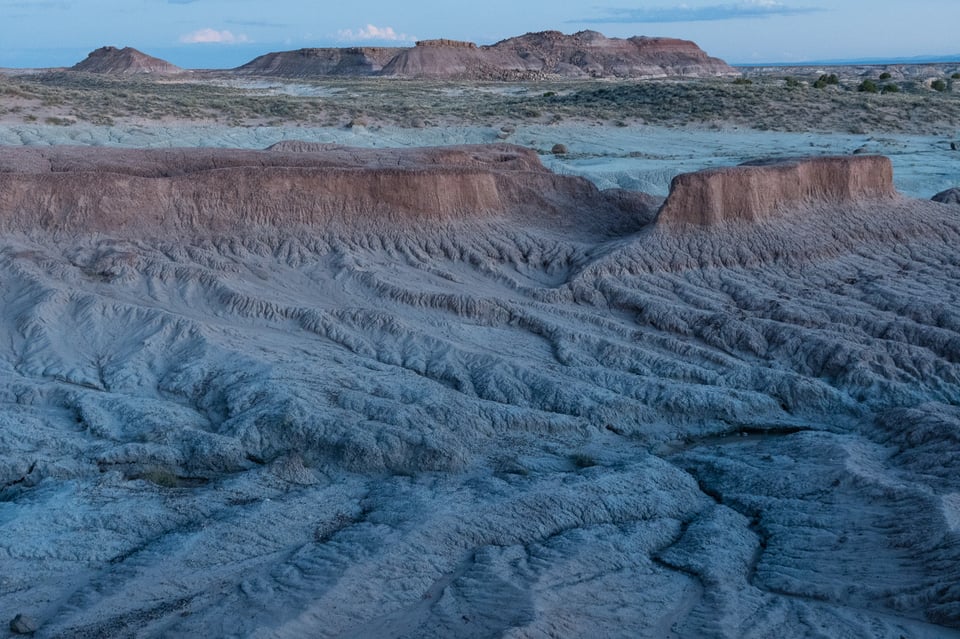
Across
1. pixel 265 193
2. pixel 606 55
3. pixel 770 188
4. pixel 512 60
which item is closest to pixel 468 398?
pixel 265 193

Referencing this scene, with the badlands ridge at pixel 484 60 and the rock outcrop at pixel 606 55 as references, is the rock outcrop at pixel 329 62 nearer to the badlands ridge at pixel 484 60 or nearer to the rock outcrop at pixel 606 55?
the badlands ridge at pixel 484 60

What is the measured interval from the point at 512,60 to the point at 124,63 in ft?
126

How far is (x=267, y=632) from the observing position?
5.52 m

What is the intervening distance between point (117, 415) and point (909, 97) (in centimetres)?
3772

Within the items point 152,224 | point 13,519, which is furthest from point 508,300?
point 13,519

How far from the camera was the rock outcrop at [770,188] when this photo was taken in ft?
43.4

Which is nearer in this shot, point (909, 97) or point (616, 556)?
point (616, 556)

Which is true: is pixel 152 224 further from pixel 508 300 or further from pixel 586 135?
pixel 586 135

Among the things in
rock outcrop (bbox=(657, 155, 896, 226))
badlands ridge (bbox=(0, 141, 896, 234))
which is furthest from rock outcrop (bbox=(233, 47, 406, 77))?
rock outcrop (bbox=(657, 155, 896, 226))

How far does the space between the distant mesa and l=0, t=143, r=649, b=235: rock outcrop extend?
3409 inches

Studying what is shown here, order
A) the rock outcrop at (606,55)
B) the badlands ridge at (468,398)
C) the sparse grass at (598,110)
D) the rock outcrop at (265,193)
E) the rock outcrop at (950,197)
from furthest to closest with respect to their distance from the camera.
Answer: the rock outcrop at (606,55), the sparse grass at (598,110), the rock outcrop at (950,197), the rock outcrop at (265,193), the badlands ridge at (468,398)

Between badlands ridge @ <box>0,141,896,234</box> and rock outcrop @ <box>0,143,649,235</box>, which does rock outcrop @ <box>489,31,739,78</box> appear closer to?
badlands ridge @ <box>0,141,896,234</box>

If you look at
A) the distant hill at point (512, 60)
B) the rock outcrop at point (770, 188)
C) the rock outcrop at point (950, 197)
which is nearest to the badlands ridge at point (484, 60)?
the distant hill at point (512, 60)

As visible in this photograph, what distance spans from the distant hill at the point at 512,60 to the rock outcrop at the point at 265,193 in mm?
70505
